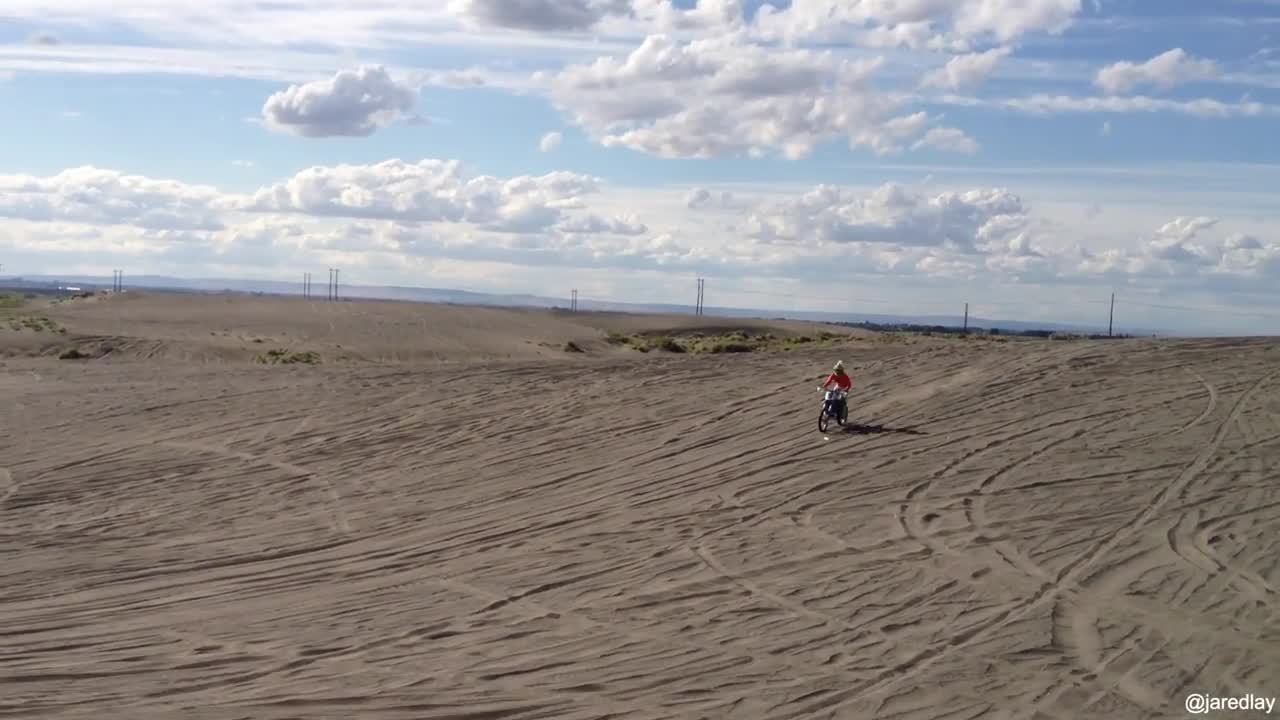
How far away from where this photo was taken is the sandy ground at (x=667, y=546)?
8938 millimetres

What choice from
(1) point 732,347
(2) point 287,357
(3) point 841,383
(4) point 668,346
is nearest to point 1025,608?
(3) point 841,383

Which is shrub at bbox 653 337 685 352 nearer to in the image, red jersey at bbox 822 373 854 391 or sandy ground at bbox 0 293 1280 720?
sandy ground at bbox 0 293 1280 720

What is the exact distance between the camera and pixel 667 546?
13.1 m

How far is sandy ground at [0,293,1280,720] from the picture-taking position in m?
8.94

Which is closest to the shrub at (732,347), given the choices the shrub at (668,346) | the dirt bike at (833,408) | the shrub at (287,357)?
the shrub at (668,346)

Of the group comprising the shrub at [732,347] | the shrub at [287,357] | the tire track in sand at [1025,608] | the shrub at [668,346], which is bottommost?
the shrub at [287,357]

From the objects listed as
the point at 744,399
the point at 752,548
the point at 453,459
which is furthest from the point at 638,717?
the point at 744,399

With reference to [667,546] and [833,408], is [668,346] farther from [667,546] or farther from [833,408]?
[667,546]

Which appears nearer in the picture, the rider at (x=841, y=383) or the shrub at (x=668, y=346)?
the rider at (x=841, y=383)

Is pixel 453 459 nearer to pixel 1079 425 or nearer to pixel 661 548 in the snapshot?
pixel 661 548

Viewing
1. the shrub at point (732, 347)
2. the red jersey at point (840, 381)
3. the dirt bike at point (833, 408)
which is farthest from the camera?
the shrub at point (732, 347)

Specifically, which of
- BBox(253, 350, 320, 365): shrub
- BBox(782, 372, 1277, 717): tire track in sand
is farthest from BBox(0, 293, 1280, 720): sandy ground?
BBox(253, 350, 320, 365): shrub

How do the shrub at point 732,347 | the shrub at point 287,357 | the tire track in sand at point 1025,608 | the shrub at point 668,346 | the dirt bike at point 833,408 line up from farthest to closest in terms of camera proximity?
1. the shrub at point 668,346
2. the shrub at point 732,347
3. the shrub at point 287,357
4. the dirt bike at point 833,408
5. the tire track in sand at point 1025,608

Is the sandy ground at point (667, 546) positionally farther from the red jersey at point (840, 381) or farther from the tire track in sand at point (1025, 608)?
the red jersey at point (840, 381)
